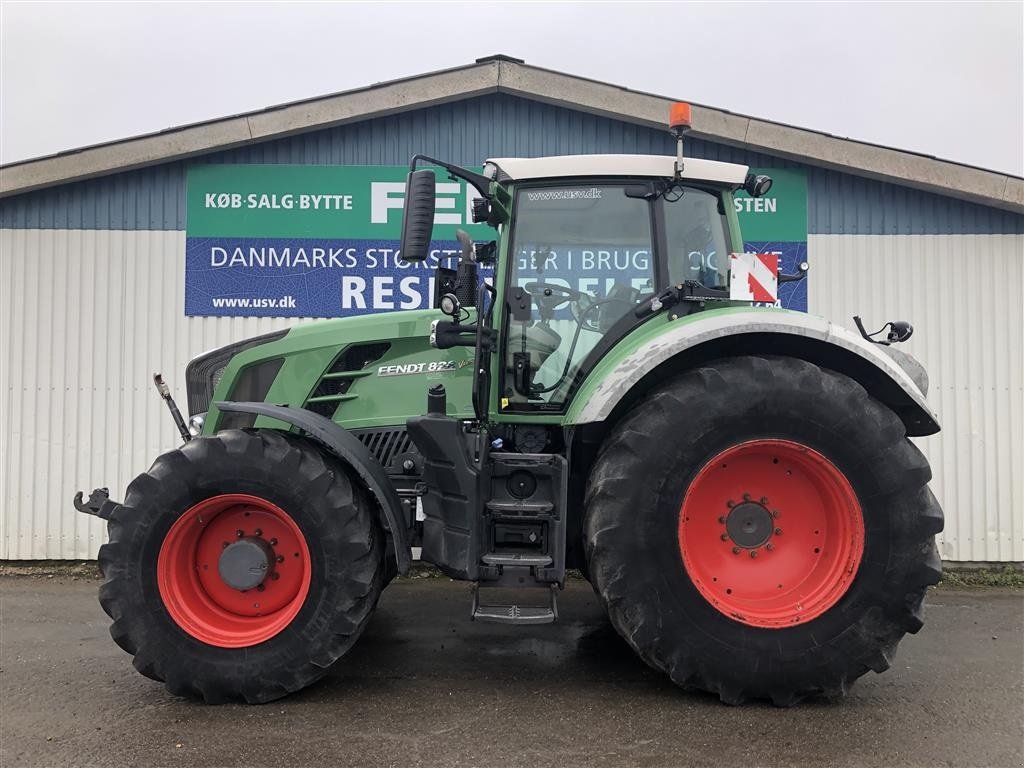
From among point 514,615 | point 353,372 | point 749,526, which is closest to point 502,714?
point 514,615

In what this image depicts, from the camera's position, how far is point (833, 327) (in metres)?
3.43

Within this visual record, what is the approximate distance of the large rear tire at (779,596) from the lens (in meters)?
3.22

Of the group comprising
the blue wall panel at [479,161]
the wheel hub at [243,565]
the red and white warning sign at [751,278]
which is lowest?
the wheel hub at [243,565]

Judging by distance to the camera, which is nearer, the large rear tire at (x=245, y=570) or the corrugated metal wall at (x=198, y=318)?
the large rear tire at (x=245, y=570)

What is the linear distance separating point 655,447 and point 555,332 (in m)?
0.86

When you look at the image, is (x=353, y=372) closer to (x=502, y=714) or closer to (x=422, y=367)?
(x=422, y=367)

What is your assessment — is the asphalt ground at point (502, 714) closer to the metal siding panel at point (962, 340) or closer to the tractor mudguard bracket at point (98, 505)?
the tractor mudguard bracket at point (98, 505)

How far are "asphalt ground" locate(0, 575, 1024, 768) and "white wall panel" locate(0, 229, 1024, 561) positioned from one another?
204 cm

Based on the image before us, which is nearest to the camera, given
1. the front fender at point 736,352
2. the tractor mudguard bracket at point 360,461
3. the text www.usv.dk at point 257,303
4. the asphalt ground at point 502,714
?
the asphalt ground at point 502,714

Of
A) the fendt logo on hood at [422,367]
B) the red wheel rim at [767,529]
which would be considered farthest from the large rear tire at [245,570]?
the red wheel rim at [767,529]

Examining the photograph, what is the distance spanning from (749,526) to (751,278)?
122cm

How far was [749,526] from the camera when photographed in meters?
3.44

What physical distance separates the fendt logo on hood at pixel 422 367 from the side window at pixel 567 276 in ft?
1.32

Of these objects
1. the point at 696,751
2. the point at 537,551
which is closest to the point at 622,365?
the point at 537,551
